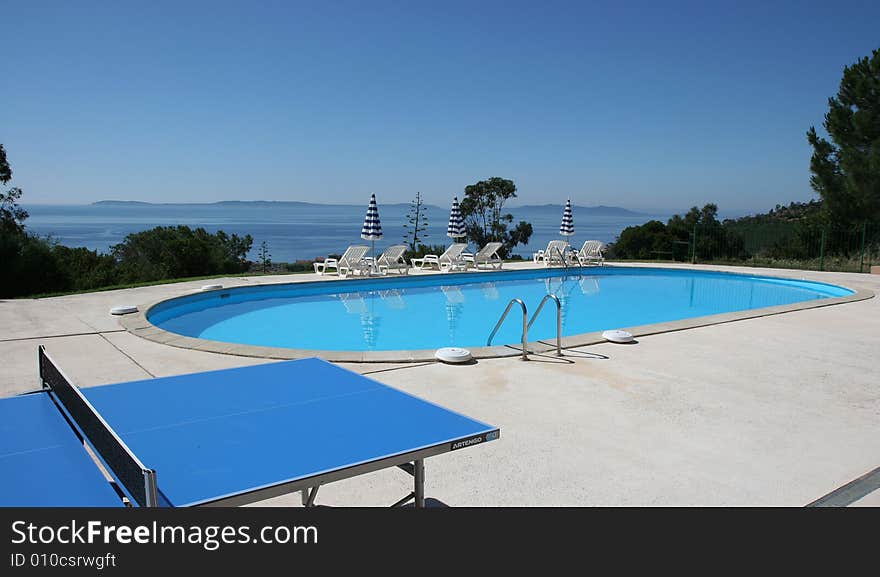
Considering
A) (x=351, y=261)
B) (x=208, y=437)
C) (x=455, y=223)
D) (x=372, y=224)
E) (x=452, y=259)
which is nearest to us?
(x=208, y=437)

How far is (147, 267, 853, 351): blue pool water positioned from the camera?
10039mm

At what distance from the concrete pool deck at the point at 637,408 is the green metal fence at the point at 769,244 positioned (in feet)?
45.5

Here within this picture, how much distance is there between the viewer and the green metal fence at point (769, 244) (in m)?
20.8

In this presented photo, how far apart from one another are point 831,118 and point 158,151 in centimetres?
5107

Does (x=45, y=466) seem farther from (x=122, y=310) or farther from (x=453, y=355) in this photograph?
(x=122, y=310)

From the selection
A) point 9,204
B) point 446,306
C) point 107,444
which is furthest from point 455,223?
point 107,444

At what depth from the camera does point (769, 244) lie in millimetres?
22875

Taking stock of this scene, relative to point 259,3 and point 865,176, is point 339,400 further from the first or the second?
point 865,176

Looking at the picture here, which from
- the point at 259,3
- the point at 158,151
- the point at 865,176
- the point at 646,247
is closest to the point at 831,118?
the point at 865,176

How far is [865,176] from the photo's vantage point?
2061cm

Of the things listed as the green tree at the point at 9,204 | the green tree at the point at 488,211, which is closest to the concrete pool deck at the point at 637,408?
the green tree at the point at 9,204

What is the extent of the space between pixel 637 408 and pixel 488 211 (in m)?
30.2

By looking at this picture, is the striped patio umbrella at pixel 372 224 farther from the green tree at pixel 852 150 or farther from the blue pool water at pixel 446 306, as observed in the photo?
the green tree at pixel 852 150
